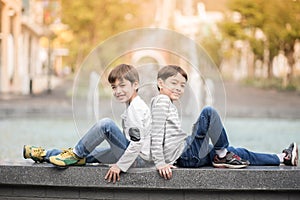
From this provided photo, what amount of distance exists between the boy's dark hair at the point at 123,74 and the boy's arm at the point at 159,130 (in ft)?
0.61

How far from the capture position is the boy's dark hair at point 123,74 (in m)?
3.51

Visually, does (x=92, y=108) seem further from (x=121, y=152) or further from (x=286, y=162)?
(x=286, y=162)

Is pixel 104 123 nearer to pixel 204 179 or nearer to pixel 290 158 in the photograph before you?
pixel 204 179

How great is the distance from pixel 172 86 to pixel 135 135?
0.32m

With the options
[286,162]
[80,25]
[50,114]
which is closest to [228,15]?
[80,25]

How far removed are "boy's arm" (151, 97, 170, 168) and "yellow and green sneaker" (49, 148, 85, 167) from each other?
1.34 ft

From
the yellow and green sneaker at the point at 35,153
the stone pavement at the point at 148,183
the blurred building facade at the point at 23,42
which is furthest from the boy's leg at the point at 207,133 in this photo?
the blurred building facade at the point at 23,42

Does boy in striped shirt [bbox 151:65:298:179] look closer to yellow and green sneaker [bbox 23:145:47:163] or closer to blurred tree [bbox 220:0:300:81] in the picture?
yellow and green sneaker [bbox 23:145:47:163]

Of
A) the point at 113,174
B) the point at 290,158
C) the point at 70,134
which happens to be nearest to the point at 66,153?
the point at 113,174

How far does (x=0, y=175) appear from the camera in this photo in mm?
3604

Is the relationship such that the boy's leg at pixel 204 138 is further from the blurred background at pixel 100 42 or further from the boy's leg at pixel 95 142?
the blurred background at pixel 100 42

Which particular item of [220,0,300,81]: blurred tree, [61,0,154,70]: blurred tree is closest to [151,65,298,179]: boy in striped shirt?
[61,0,154,70]: blurred tree

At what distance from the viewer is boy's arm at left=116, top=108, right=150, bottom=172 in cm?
343

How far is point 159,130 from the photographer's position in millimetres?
3463
